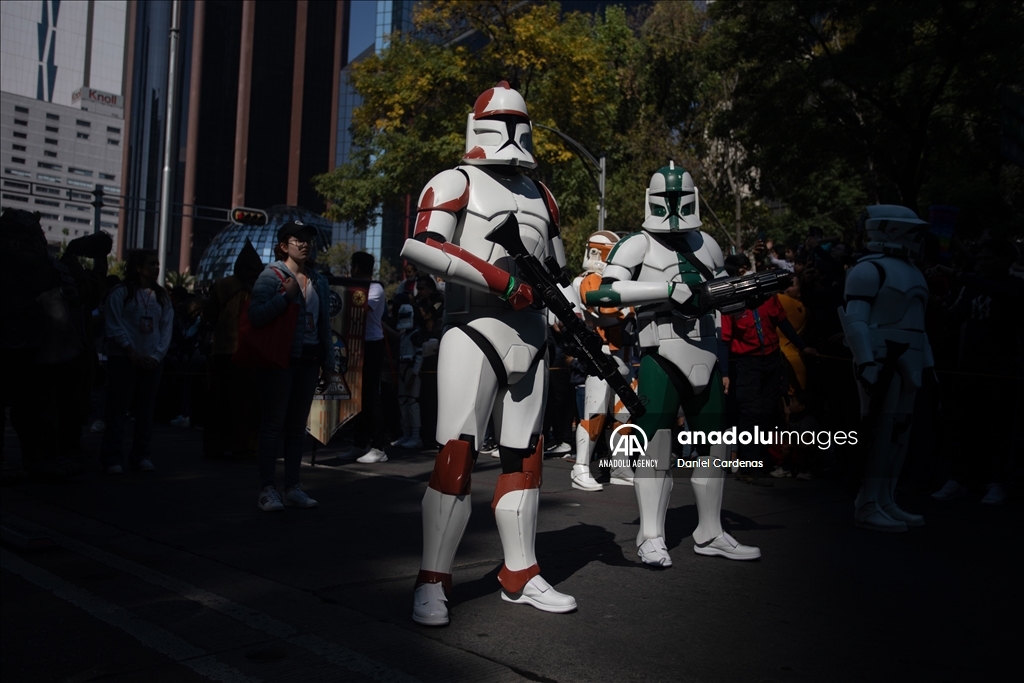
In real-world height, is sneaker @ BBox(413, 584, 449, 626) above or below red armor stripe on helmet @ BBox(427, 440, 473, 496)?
below

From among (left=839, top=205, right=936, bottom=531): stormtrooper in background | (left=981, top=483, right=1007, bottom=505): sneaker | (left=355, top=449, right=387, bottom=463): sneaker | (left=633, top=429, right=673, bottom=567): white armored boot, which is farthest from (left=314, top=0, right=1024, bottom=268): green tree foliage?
(left=355, top=449, right=387, bottom=463): sneaker

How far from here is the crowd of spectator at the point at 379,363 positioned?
6.85m

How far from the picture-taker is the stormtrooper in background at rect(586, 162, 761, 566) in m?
Result: 4.90

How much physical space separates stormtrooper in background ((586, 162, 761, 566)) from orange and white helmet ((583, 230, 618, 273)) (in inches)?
121

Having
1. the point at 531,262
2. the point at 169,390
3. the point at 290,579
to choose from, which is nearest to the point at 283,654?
the point at 290,579

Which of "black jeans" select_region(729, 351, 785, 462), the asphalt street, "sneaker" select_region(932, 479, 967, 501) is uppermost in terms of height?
"black jeans" select_region(729, 351, 785, 462)

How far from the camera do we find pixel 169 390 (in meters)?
13.1

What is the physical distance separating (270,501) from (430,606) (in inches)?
106

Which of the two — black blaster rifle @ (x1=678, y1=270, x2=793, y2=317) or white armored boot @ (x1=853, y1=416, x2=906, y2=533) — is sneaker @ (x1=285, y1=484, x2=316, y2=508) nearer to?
black blaster rifle @ (x1=678, y1=270, x2=793, y2=317)

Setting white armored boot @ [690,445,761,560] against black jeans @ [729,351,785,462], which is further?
black jeans @ [729,351,785,462]

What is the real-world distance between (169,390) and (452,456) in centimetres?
1026

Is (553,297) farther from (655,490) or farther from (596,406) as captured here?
(596,406)

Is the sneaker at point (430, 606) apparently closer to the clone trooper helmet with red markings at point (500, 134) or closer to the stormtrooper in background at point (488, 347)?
the stormtrooper in background at point (488, 347)

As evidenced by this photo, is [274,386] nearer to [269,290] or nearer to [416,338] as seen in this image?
[269,290]
